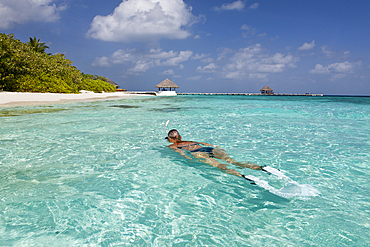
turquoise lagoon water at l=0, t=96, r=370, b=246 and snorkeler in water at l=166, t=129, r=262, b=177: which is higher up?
snorkeler in water at l=166, t=129, r=262, b=177

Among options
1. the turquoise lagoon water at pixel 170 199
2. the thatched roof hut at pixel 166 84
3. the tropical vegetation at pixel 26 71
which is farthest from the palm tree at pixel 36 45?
the turquoise lagoon water at pixel 170 199

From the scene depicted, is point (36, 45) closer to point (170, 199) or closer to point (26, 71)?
point (26, 71)

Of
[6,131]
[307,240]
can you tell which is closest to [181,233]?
[307,240]

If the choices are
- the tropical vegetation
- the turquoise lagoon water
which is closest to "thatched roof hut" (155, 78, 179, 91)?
the tropical vegetation

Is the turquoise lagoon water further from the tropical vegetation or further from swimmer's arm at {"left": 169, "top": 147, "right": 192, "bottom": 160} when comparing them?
the tropical vegetation

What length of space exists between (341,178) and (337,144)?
3263 millimetres

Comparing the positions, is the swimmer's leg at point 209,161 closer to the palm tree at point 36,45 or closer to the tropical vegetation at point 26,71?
the tropical vegetation at point 26,71

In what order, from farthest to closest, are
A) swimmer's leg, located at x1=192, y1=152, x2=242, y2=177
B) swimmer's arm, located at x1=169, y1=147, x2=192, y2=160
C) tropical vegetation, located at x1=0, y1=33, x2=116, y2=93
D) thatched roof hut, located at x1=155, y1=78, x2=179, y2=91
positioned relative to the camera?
thatched roof hut, located at x1=155, y1=78, x2=179, y2=91 < tropical vegetation, located at x1=0, y1=33, x2=116, y2=93 < swimmer's arm, located at x1=169, y1=147, x2=192, y2=160 < swimmer's leg, located at x1=192, y1=152, x2=242, y2=177

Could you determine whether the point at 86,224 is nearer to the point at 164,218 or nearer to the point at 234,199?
the point at 164,218

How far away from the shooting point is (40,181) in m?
3.86

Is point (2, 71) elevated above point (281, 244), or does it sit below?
above

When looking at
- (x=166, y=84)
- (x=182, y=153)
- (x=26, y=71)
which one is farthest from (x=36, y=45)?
(x=182, y=153)

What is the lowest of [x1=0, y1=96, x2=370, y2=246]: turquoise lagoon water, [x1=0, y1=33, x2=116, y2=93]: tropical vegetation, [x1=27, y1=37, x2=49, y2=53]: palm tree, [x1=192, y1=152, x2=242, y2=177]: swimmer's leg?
[x1=0, y1=96, x2=370, y2=246]: turquoise lagoon water

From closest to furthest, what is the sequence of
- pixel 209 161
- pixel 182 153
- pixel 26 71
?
1. pixel 209 161
2. pixel 182 153
3. pixel 26 71
